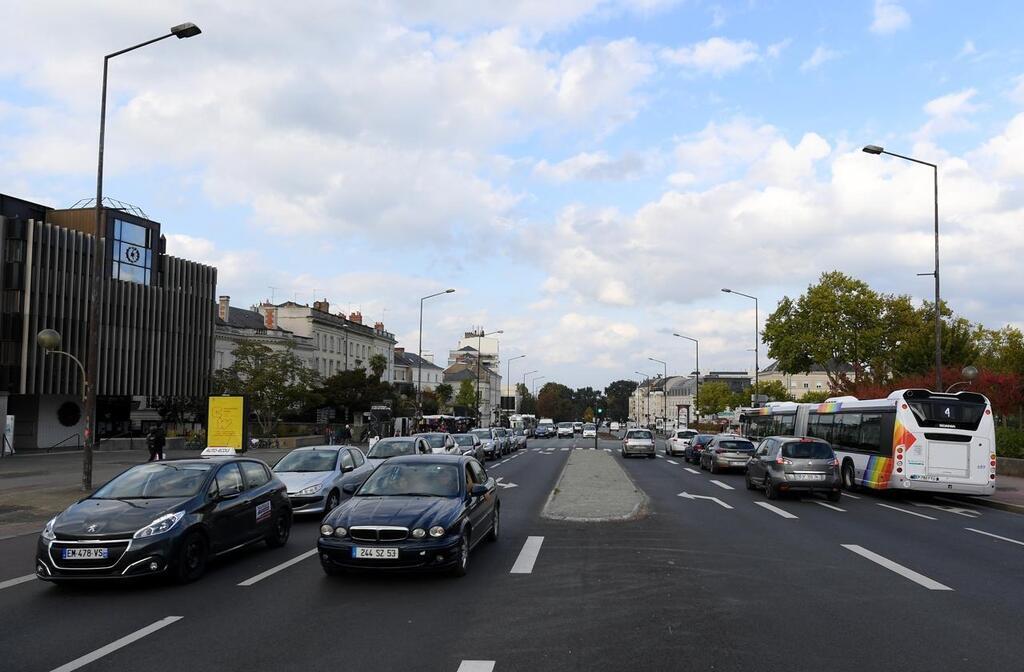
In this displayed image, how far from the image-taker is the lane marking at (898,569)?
9.35 metres

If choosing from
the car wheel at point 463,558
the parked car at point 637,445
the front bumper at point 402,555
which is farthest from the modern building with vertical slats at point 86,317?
the car wheel at point 463,558

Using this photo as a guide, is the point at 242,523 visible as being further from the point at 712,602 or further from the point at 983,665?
the point at 983,665

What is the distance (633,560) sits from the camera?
34.9 ft

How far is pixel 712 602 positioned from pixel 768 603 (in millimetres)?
579

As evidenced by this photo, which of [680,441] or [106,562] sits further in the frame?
[680,441]

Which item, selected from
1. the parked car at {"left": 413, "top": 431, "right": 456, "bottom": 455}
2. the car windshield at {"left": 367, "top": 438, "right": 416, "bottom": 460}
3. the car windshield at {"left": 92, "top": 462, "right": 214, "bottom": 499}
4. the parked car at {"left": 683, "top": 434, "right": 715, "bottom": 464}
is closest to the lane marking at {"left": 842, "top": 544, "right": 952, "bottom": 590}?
the car windshield at {"left": 92, "top": 462, "right": 214, "bottom": 499}

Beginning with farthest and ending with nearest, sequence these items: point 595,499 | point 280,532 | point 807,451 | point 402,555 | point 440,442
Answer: point 440,442
point 807,451
point 595,499
point 280,532
point 402,555

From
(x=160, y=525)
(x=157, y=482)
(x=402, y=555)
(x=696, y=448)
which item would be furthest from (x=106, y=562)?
(x=696, y=448)

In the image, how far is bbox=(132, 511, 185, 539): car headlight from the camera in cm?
861

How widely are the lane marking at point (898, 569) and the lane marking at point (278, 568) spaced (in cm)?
787

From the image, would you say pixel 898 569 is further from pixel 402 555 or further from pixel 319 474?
pixel 319 474

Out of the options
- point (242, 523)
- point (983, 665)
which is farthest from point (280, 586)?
point (983, 665)

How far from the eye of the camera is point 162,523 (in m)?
8.84

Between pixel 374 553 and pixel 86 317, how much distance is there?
40426 millimetres
